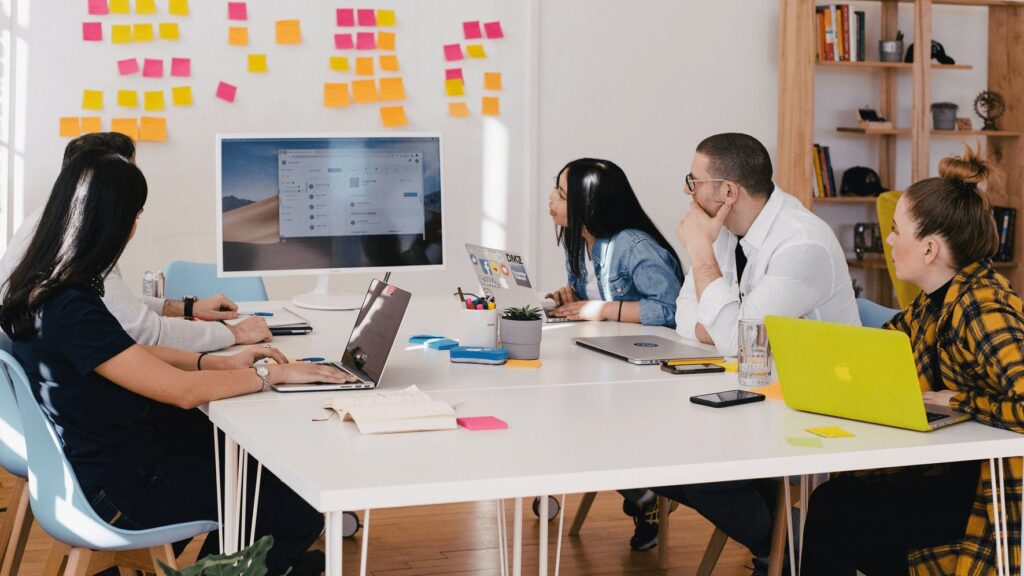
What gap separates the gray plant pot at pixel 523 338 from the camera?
2.54 m

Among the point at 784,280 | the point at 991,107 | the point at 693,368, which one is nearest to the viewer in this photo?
the point at 693,368

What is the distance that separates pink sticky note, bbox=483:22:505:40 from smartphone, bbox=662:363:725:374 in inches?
114

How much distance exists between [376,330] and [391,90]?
2.80 metres

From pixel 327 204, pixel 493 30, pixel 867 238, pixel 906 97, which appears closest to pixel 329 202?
pixel 327 204

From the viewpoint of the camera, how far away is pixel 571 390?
221 cm

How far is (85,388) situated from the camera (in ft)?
6.77

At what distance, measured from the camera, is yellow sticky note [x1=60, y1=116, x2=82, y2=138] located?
457 cm

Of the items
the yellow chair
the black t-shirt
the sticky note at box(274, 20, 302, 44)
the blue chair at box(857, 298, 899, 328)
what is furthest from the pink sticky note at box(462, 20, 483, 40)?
the black t-shirt

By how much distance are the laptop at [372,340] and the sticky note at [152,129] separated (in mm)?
2542

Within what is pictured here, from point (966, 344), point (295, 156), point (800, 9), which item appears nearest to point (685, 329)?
point (966, 344)

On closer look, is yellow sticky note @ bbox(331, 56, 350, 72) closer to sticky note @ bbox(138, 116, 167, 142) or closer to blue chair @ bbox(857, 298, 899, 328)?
sticky note @ bbox(138, 116, 167, 142)

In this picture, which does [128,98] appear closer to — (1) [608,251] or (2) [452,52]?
(2) [452,52]

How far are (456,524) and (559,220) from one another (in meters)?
0.97

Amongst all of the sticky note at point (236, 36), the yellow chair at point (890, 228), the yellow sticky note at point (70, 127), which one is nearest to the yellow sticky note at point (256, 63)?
the sticky note at point (236, 36)
